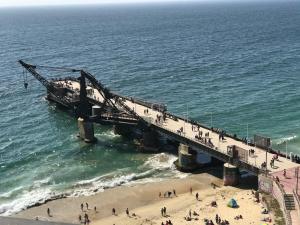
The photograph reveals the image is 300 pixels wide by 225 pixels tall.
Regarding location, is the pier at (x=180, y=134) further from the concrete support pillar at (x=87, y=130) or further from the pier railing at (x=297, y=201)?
the pier railing at (x=297, y=201)

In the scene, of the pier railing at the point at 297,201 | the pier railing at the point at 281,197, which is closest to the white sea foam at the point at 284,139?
the pier railing at the point at 281,197

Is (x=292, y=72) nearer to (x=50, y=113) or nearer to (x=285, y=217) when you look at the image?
(x=50, y=113)

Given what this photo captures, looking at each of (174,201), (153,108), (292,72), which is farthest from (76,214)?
(292,72)

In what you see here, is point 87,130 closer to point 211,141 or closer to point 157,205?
point 211,141

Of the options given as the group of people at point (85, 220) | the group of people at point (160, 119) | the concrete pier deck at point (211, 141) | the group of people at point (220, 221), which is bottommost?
the group of people at point (85, 220)

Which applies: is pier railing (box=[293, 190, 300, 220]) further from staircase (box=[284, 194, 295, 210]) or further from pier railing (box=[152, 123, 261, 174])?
pier railing (box=[152, 123, 261, 174])

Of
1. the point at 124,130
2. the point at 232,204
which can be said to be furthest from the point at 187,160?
the point at 124,130

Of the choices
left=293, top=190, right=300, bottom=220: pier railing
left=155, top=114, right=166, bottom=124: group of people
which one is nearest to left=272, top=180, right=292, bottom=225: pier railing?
left=293, top=190, right=300, bottom=220: pier railing
